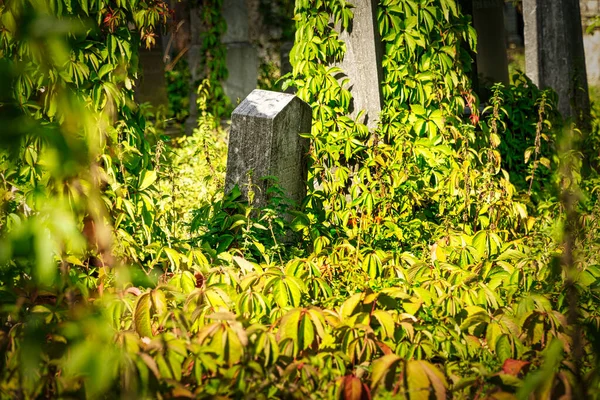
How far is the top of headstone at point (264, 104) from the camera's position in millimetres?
3613

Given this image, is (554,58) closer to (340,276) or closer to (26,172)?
(340,276)

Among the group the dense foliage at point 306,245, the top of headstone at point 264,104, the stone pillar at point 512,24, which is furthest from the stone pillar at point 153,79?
the stone pillar at point 512,24

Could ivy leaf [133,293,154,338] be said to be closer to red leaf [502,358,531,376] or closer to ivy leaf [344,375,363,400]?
ivy leaf [344,375,363,400]

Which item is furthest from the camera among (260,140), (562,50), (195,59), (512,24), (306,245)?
(512,24)

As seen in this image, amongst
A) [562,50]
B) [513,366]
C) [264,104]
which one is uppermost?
[562,50]

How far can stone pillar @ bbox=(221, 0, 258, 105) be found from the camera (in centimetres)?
925

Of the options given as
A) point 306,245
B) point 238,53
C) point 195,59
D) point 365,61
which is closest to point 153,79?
point 195,59

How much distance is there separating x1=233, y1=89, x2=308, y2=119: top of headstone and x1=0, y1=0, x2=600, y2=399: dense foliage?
48 centimetres

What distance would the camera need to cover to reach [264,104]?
3689mm

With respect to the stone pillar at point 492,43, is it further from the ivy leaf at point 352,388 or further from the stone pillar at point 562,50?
the ivy leaf at point 352,388

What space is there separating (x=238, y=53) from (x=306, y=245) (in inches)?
245

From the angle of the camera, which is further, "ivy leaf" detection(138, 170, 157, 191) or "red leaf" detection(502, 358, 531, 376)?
"ivy leaf" detection(138, 170, 157, 191)

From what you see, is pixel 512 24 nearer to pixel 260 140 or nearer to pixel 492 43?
pixel 492 43

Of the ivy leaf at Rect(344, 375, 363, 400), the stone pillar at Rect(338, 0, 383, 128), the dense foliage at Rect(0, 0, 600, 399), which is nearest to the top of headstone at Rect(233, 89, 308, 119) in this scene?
the dense foliage at Rect(0, 0, 600, 399)
